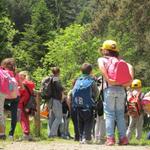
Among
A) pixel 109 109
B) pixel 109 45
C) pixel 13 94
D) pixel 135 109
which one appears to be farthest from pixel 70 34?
pixel 109 109

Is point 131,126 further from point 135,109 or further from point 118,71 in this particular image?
point 118,71

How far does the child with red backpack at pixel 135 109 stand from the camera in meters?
14.9

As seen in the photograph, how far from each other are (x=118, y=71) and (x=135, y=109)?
437cm

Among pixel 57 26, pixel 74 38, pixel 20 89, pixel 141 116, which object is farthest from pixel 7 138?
pixel 57 26

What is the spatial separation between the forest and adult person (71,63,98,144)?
54.8ft

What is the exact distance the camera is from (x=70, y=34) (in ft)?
239

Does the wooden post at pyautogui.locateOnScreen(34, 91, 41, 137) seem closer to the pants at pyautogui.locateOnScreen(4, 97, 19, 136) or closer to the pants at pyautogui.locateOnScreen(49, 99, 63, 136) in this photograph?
the pants at pyautogui.locateOnScreen(49, 99, 63, 136)

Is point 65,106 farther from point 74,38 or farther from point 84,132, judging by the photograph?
point 74,38

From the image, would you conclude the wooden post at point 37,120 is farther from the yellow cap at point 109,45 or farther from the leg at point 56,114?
the yellow cap at point 109,45

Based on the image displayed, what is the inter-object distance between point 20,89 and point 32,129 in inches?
90.7

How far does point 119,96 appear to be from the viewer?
10.9 m

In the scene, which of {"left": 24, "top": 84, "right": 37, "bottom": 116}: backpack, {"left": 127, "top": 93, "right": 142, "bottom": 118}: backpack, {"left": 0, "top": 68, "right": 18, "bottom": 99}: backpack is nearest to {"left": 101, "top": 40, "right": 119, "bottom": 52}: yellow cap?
{"left": 0, "top": 68, "right": 18, "bottom": 99}: backpack

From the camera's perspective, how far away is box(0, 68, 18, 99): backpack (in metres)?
12.0

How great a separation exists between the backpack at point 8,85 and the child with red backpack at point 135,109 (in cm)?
379
